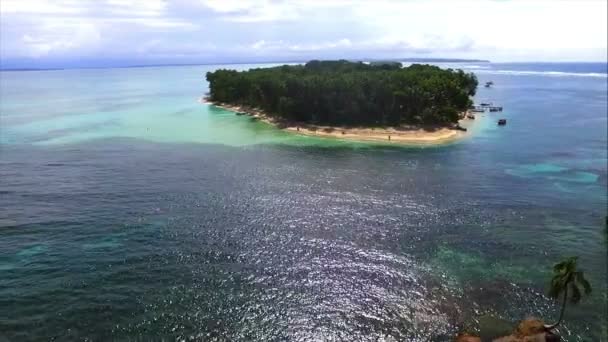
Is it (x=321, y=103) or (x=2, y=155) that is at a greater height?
(x=321, y=103)

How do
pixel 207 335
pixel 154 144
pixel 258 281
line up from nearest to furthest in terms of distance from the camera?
pixel 207 335, pixel 258 281, pixel 154 144

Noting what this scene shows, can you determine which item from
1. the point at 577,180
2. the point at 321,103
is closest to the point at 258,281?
the point at 577,180

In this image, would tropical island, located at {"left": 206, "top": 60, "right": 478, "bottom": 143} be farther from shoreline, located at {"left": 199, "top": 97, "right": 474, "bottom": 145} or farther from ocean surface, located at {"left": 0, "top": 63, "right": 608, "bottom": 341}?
ocean surface, located at {"left": 0, "top": 63, "right": 608, "bottom": 341}

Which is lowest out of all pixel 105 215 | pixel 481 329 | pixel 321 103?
pixel 481 329

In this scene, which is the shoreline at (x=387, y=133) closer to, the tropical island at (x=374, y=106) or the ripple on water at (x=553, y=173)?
the tropical island at (x=374, y=106)

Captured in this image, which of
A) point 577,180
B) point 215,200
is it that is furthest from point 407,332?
point 577,180

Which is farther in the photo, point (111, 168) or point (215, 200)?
point (111, 168)

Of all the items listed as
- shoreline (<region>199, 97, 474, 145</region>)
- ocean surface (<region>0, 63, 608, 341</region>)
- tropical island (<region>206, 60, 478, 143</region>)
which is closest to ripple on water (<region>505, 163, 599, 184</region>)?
ocean surface (<region>0, 63, 608, 341</region>)

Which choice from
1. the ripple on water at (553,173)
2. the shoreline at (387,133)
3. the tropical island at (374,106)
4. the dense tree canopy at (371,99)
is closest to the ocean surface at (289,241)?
the ripple on water at (553,173)

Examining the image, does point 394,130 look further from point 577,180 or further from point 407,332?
point 407,332

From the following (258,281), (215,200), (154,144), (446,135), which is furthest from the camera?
(446,135)
